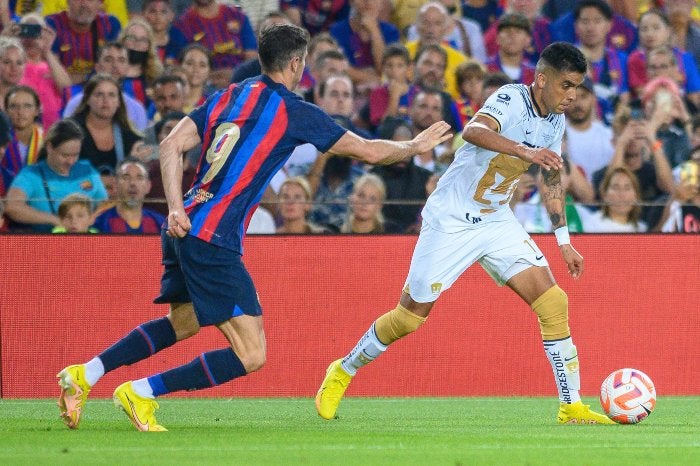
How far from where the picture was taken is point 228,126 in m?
7.98

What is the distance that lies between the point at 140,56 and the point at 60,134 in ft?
7.07

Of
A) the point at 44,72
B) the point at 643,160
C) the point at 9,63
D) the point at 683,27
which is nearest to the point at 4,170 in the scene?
the point at 9,63

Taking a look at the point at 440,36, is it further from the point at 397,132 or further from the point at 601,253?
the point at 601,253

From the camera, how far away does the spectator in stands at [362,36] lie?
1484cm

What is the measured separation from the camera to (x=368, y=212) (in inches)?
469

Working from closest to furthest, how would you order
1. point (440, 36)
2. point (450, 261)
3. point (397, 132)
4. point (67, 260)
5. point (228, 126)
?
point (228, 126)
point (450, 261)
point (67, 260)
point (397, 132)
point (440, 36)

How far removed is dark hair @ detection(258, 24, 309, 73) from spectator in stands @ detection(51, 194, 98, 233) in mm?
4105

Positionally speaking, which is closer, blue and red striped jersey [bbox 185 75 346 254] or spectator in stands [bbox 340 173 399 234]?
blue and red striped jersey [bbox 185 75 346 254]

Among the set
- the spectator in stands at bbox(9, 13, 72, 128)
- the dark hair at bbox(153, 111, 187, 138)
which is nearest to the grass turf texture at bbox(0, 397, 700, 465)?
the dark hair at bbox(153, 111, 187, 138)

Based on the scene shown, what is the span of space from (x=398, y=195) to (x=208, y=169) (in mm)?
4458

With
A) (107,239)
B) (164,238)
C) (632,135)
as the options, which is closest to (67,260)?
(107,239)

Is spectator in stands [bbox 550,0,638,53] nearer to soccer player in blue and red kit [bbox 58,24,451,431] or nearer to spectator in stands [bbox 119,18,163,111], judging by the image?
spectator in stands [bbox 119,18,163,111]

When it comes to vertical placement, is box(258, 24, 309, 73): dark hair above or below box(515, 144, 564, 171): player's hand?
above

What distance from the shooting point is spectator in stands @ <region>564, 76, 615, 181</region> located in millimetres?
13398
